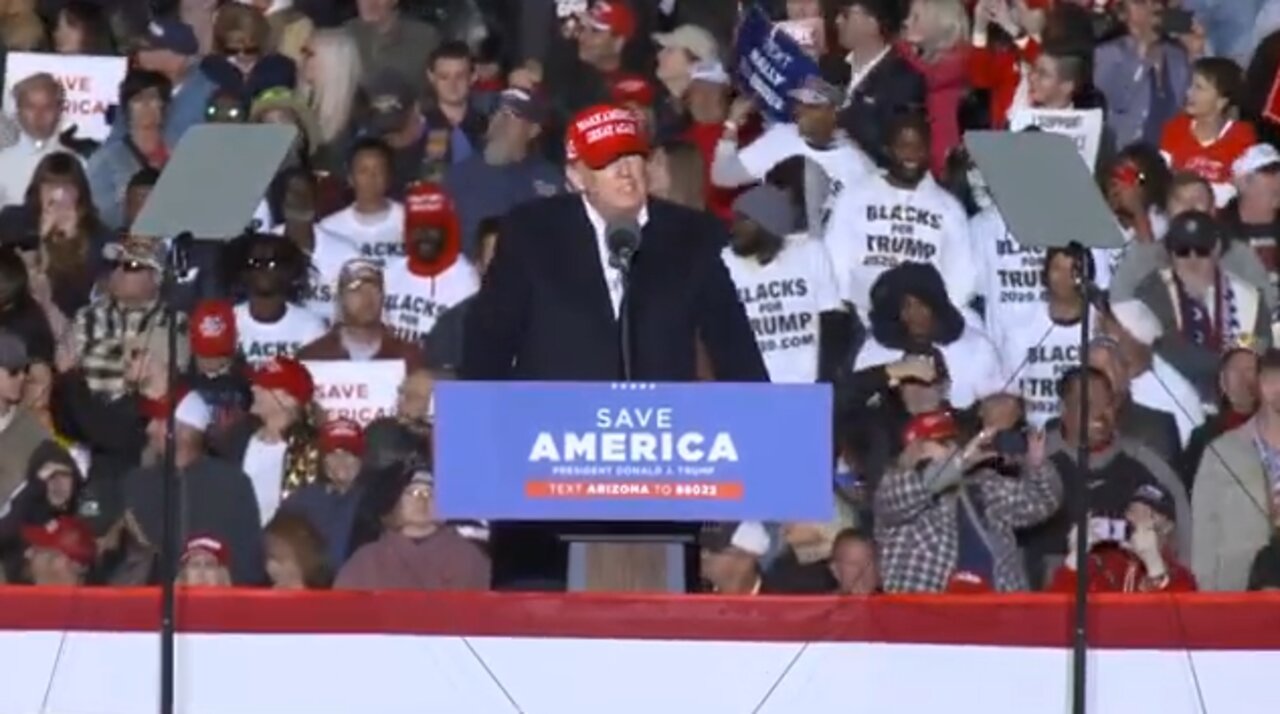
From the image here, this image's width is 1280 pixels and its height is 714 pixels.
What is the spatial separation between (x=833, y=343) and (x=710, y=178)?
0.98 metres

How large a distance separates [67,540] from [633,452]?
330cm

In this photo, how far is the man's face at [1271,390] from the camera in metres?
11.2

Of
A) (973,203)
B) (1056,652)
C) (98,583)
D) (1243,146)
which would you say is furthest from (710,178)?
(1056,652)

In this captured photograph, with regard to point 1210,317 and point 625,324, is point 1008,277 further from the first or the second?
point 625,324

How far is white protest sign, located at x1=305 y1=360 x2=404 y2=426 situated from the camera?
1170 centimetres

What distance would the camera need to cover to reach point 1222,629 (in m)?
8.42

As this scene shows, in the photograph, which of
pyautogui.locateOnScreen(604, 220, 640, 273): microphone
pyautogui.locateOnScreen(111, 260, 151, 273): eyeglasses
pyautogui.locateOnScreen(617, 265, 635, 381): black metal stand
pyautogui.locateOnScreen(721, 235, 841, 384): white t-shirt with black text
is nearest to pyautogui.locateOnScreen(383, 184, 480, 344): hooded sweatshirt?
pyautogui.locateOnScreen(111, 260, 151, 273): eyeglasses

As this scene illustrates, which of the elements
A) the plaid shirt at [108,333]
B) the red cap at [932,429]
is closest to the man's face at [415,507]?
the red cap at [932,429]

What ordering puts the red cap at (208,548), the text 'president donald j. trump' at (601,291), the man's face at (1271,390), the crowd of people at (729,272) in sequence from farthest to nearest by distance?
the man's face at (1271,390), the crowd of people at (729,272), the red cap at (208,548), the text 'president donald j. trump' at (601,291)

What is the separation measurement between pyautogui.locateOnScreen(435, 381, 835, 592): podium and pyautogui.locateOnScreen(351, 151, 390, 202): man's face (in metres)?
4.75

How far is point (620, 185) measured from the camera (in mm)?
8305

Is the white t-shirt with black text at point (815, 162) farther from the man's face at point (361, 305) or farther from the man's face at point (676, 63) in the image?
the man's face at point (361, 305)

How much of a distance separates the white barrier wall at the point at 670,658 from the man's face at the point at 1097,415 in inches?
105

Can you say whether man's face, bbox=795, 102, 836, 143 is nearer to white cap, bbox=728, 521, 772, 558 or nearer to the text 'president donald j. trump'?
white cap, bbox=728, 521, 772, 558
